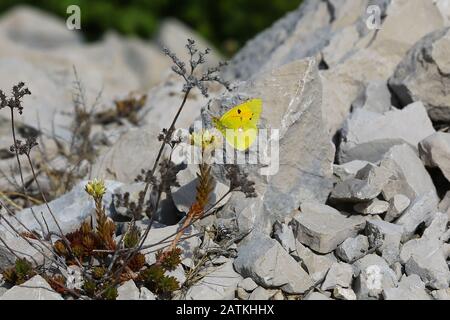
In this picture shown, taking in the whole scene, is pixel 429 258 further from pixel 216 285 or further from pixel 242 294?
pixel 216 285

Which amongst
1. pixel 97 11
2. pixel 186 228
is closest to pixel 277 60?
pixel 186 228

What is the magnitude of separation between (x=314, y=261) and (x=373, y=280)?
48 cm

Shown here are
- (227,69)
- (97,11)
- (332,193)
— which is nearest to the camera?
(332,193)

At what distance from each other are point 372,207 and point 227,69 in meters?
5.01

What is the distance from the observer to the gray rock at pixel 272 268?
15.5 ft

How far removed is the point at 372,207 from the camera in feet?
17.6

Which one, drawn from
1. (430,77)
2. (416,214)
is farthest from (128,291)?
(430,77)

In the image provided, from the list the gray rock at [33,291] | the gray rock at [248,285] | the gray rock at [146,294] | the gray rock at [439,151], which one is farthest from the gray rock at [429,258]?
the gray rock at [33,291]

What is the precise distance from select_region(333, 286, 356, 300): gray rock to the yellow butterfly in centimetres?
125

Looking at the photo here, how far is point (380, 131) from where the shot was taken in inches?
242

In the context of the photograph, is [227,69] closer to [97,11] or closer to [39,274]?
[39,274]

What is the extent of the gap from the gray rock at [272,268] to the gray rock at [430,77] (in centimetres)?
239
